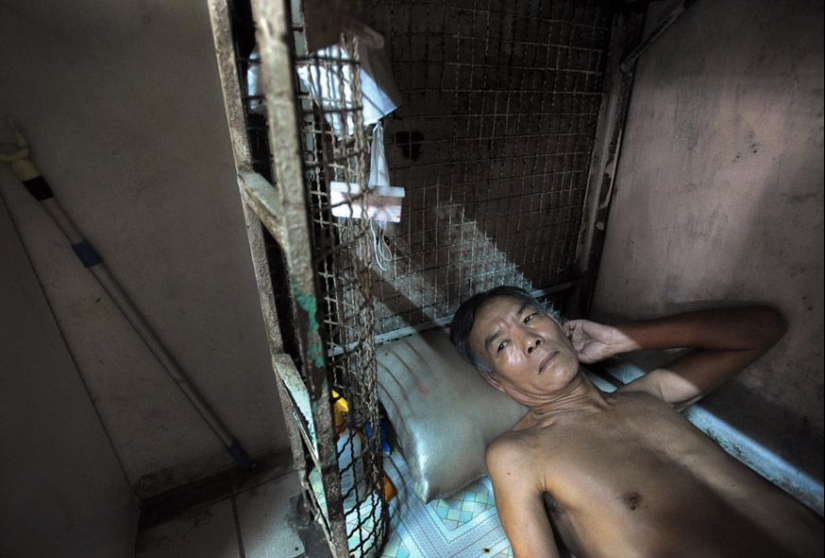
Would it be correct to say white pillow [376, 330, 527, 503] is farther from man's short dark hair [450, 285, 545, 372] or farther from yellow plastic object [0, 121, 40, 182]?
yellow plastic object [0, 121, 40, 182]

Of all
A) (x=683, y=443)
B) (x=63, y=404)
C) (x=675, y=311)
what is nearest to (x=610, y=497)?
(x=683, y=443)

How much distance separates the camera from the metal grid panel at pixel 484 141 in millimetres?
1266

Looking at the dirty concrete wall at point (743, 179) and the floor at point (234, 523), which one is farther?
the floor at point (234, 523)

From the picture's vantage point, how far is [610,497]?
1.02 meters

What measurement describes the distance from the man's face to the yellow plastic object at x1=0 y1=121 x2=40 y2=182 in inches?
51.8

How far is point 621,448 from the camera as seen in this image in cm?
108

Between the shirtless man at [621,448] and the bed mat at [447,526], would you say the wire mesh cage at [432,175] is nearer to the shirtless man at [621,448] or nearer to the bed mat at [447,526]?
the bed mat at [447,526]

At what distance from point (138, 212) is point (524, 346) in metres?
1.23

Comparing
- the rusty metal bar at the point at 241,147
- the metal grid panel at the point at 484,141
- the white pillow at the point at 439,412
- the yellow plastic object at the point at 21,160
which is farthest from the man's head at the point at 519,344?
the yellow plastic object at the point at 21,160

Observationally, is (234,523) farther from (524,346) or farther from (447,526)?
(524,346)

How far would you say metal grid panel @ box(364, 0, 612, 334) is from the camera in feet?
4.15

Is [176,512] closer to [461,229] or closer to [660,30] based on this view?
[461,229]

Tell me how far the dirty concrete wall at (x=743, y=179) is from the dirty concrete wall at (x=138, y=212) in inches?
46.8

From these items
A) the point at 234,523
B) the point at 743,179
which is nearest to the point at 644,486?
the point at 743,179
